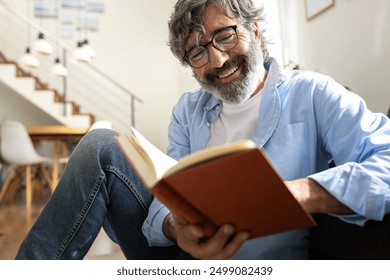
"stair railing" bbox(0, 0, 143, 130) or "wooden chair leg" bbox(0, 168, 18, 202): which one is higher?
"stair railing" bbox(0, 0, 143, 130)

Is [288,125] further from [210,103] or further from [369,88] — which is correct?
[369,88]

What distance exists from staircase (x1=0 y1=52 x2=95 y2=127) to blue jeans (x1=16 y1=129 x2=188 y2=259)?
184 inches

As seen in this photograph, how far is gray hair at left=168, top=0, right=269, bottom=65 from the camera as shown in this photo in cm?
86

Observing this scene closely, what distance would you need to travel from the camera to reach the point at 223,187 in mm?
428

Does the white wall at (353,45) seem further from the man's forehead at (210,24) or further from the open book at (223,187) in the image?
the open book at (223,187)

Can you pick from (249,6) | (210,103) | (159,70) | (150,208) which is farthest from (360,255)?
(159,70)

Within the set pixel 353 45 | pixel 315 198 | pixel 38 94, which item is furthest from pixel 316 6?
pixel 38 94

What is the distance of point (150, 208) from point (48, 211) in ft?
0.68

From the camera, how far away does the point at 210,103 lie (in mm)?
953

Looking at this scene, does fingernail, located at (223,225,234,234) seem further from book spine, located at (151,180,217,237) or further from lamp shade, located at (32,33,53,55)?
lamp shade, located at (32,33,53,55)

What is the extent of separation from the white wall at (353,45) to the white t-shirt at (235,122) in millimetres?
816

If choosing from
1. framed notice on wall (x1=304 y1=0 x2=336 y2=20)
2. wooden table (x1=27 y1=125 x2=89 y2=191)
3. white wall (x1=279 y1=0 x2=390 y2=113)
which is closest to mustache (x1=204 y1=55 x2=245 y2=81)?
white wall (x1=279 y1=0 x2=390 y2=113)

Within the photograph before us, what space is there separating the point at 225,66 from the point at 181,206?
0.52 metres

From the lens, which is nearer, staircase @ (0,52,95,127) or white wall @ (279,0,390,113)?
white wall @ (279,0,390,113)
